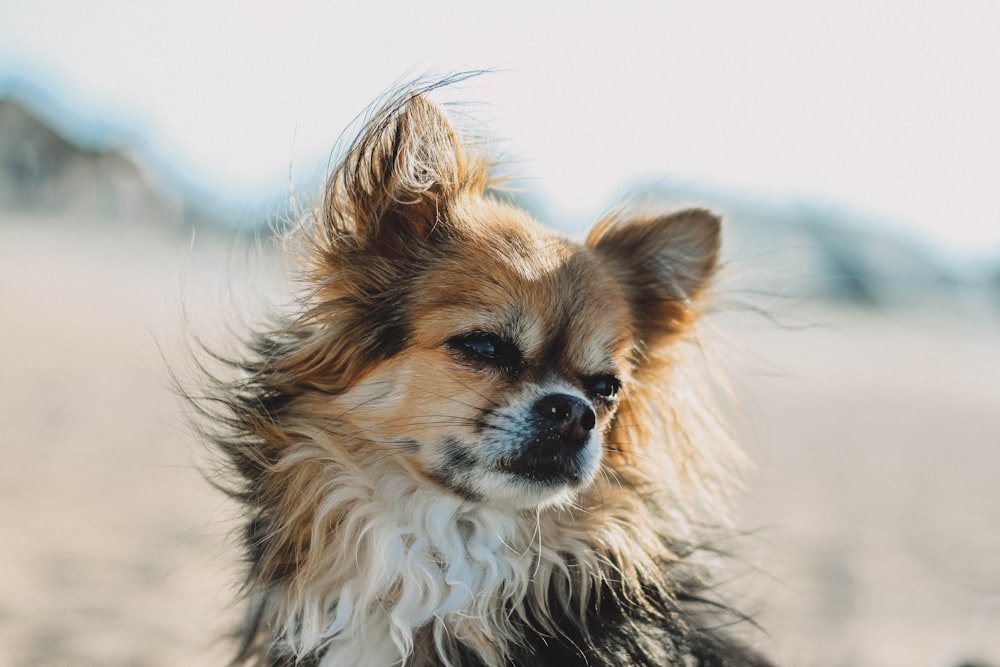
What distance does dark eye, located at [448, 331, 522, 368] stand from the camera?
273 centimetres

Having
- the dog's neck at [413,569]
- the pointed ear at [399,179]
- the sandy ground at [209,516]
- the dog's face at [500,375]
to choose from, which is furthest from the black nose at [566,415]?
the sandy ground at [209,516]

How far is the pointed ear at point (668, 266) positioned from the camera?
338 cm

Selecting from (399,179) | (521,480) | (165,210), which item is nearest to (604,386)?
(521,480)

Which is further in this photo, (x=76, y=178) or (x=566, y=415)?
(x=76, y=178)

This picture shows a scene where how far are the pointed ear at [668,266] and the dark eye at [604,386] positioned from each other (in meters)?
0.41

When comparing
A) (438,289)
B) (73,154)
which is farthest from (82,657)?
(73,154)

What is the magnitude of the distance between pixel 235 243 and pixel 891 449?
34.7 ft

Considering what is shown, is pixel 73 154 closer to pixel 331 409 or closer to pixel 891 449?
pixel 891 449

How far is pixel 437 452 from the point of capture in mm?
2711

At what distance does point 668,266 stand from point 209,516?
2.01 metres

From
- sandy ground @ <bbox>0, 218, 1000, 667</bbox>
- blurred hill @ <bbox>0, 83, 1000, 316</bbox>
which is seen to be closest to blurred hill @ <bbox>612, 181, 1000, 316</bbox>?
blurred hill @ <bbox>0, 83, 1000, 316</bbox>

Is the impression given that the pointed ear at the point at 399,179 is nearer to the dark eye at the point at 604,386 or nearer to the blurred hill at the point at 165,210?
the dark eye at the point at 604,386

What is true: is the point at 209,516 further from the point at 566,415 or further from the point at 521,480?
the point at 566,415

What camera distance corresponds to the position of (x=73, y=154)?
44531 millimetres
